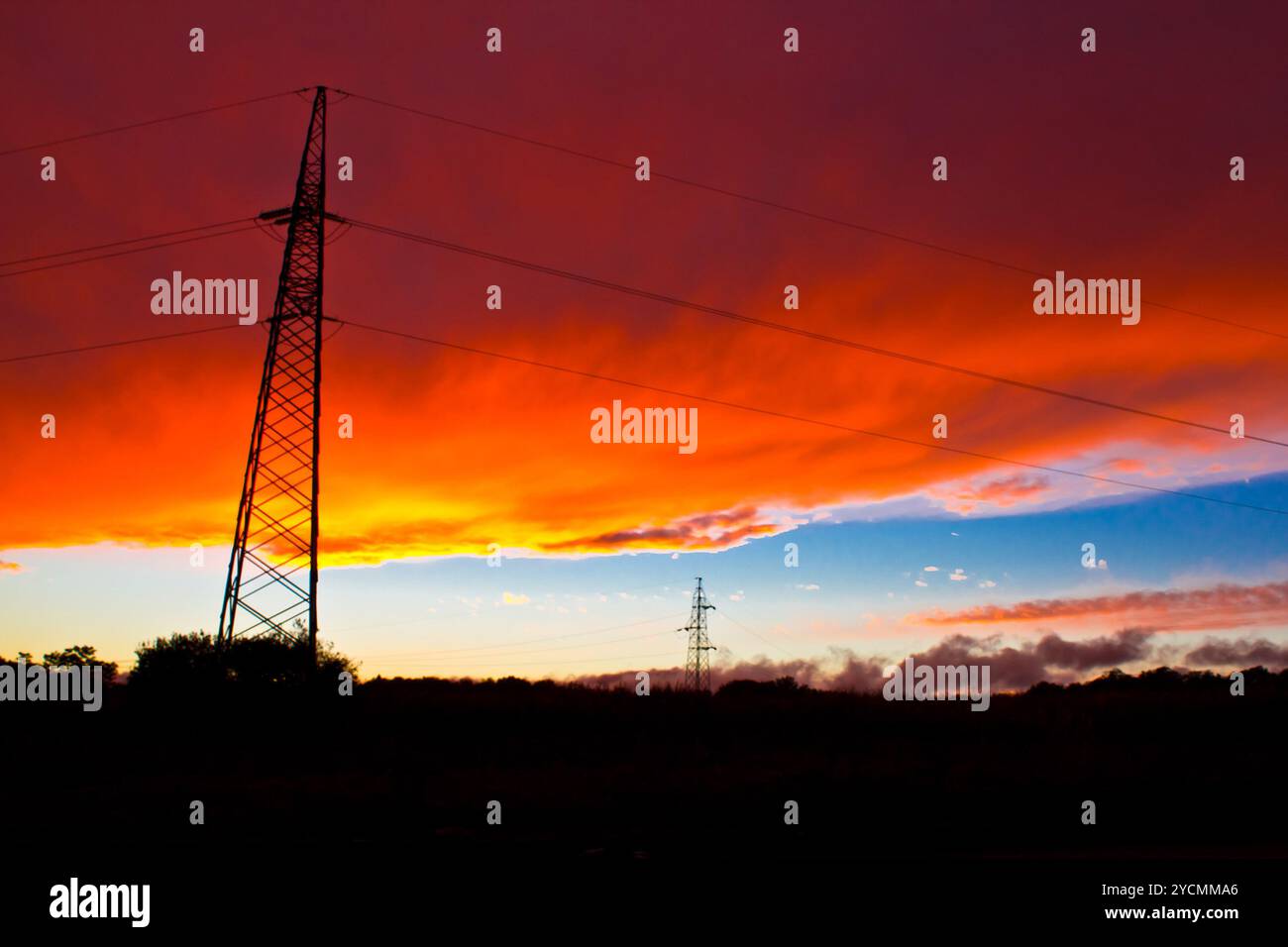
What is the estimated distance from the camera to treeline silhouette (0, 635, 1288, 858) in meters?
15.3

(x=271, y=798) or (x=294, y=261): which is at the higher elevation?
(x=294, y=261)

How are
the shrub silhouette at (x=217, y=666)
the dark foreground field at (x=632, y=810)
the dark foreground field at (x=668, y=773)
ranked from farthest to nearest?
the shrub silhouette at (x=217, y=666)
the dark foreground field at (x=668, y=773)
the dark foreground field at (x=632, y=810)

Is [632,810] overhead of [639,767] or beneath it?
overhead

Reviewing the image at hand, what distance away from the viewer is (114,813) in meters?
18.1

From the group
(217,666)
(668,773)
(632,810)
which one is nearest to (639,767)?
(668,773)

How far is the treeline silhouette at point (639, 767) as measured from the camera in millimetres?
15328

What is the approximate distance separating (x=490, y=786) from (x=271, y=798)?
4.44 meters

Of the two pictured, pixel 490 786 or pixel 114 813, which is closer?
pixel 114 813

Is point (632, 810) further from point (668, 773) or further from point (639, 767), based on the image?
point (639, 767)

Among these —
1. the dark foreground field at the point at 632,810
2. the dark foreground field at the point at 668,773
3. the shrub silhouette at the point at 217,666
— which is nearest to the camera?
the dark foreground field at the point at 632,810

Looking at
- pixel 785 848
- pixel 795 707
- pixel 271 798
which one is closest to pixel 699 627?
pixel 795 707

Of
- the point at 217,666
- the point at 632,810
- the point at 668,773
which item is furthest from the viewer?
the point at 217,666

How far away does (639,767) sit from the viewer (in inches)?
942
